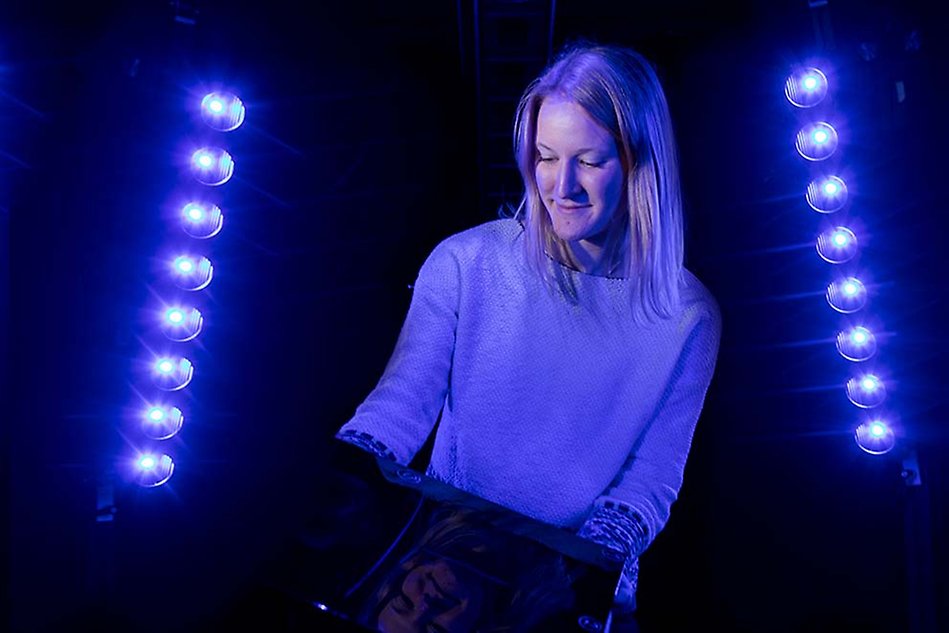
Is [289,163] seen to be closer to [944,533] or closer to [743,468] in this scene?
[743,468]

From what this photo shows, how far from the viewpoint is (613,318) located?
1648mm

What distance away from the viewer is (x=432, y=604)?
119 centimetres

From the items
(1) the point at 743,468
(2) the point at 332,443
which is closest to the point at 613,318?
(1) the point at 743,468

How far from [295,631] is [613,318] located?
2.57 feet

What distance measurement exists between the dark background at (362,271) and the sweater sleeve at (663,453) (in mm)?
118

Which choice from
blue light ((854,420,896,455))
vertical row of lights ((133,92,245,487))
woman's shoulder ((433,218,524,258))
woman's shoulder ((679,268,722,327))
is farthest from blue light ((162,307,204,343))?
blue light ((854,420,896,455))

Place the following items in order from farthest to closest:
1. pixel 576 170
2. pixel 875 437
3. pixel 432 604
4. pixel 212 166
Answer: pixel 875 437
pixel 212 166
pixel 576 170
pixel 432 604

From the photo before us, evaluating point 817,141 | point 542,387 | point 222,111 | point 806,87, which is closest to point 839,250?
point 817,141

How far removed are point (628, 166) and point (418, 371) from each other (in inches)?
21.3

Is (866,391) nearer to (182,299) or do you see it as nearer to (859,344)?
(859,344)

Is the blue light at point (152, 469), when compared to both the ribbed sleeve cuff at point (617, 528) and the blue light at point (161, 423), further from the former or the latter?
the ribbed sleeve cuff at point (617, 528)

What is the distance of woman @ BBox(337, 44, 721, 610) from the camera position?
1564mm

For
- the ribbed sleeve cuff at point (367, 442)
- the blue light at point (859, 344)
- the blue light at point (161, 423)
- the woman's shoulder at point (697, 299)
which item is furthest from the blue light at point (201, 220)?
the blue light at point (859, 344)

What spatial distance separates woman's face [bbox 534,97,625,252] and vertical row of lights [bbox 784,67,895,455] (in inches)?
16.6
